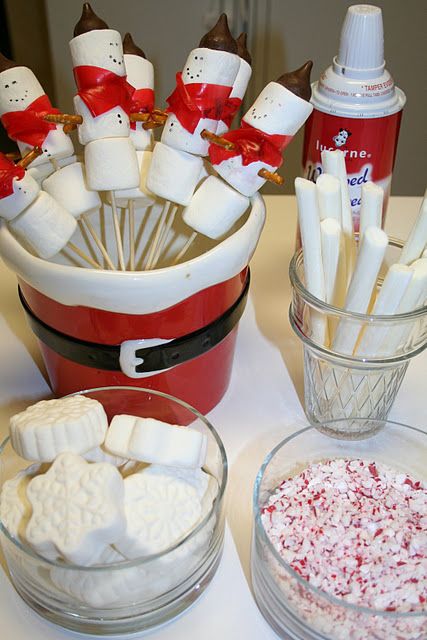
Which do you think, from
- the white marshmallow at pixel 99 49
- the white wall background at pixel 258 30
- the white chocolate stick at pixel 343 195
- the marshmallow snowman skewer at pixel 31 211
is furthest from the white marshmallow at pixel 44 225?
the white wall background at pixel 258 30

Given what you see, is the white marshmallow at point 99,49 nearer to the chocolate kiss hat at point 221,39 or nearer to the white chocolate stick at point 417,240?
the chocolate kiss hat at point 221,39

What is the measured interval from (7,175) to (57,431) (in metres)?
0.19

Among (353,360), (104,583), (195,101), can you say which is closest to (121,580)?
(104,583)

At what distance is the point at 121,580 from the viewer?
431 millimetres

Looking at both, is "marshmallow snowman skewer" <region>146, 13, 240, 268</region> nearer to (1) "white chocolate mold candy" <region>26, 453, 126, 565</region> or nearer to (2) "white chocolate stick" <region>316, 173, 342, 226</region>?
(2) "white chocolate stick" <region>316, 173, 342, 226</region>

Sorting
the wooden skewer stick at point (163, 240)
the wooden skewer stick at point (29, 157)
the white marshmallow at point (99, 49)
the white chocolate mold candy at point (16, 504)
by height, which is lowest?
the white chocolate mold candy at point (16, 504)

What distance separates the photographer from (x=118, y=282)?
49 cm

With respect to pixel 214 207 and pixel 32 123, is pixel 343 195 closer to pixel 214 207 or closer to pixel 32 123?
pixel 214 207

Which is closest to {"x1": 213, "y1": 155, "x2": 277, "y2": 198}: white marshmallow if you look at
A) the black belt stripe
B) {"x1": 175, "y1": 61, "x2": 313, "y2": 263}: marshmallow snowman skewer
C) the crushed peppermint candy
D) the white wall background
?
{"x1": 175, "y1": 61, "x2": 313, "y2": 263}: marshmallow snowman skewer

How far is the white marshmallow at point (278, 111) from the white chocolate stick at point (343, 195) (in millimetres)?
Answer: 50

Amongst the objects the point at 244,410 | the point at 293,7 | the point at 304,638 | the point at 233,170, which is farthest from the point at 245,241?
the point at 293,7

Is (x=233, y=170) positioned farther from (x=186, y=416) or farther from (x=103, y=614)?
(x=103, y=614)

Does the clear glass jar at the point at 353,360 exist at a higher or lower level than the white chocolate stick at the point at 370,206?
lower

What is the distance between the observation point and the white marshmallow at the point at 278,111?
1.69 feet
